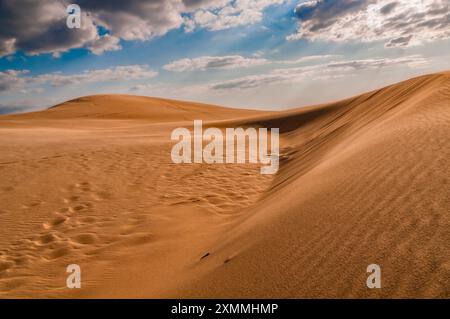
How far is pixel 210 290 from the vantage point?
2.35 m

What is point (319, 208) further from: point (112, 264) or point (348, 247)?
point (112, 264)

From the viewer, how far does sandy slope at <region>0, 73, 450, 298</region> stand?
1956mm

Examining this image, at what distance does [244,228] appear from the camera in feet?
12.1

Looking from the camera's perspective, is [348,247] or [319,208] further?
[319,208]

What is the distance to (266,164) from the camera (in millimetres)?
8867

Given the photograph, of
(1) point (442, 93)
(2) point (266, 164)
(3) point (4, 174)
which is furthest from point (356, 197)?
(3) point (4, 174)

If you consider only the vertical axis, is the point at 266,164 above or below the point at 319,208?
above

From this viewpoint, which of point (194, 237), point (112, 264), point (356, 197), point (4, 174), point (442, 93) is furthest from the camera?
point (4, 174)

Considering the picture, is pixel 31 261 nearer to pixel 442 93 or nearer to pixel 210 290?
pixel 210 290

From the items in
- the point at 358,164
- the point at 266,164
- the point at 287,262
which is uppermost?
the point at 266,164

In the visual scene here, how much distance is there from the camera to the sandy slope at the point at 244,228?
77.0 inches

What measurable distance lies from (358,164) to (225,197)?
2.73 metres

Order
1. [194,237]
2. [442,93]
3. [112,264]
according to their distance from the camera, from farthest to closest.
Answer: [442,93]
[194,237]
[112,264]
